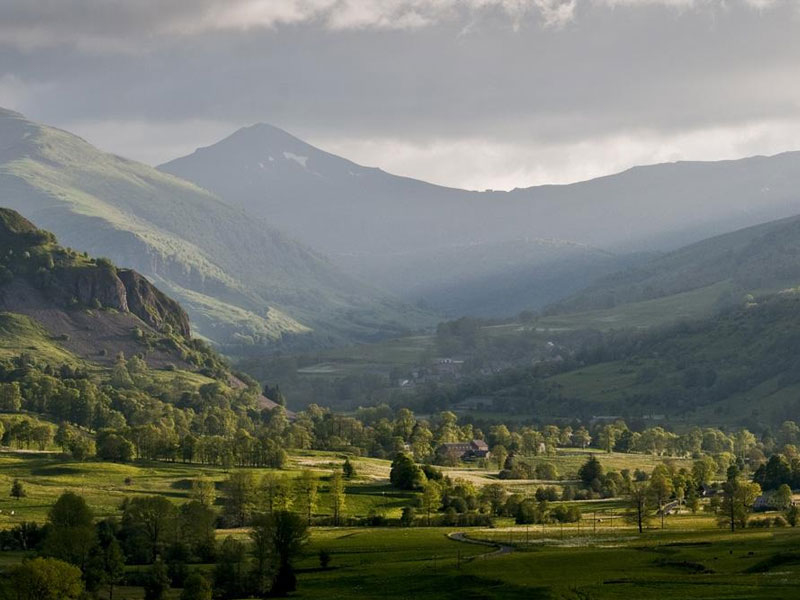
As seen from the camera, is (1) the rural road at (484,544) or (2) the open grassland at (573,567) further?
(1) the rural road at (484,544)

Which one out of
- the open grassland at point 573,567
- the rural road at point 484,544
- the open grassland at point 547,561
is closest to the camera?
the open grassland at point 573,567

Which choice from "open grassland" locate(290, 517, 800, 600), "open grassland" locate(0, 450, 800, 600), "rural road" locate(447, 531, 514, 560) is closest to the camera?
"open grassland" locate(290, 517, 800, 600)

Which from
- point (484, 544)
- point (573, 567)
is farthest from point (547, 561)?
point (484, 544)

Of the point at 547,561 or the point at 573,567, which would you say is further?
the point at 547,561

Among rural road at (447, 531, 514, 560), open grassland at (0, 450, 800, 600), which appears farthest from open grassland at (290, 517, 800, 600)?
rural road at (447, 531, 514, 560)

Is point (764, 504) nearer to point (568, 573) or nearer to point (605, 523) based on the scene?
point (605, 523)

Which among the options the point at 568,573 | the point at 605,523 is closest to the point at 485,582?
the point at 568,573

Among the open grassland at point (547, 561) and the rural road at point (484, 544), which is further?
the rural road at point (484, 544)

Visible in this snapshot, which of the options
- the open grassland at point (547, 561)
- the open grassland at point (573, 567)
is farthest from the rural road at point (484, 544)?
the open grassland at point (573, 567)

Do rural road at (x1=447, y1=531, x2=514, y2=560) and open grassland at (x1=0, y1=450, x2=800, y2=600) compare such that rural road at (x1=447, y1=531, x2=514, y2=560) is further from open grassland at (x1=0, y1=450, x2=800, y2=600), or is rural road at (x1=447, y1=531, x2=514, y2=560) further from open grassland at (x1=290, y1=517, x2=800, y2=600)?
open grassland at (x1=290, y1=517, x2=800, y2=600)

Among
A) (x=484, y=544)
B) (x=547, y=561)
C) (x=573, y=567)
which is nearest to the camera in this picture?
(x=573, y=567)

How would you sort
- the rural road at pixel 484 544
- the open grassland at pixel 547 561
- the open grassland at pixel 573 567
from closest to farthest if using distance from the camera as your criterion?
1. the open grassland at pixel 573 567
2. the open grassland at pixel 547 561
3. the rural road at pixel 484 544

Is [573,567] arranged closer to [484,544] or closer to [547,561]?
[547,561]

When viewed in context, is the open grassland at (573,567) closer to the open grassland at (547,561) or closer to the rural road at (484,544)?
the open grassland at (547,561)
